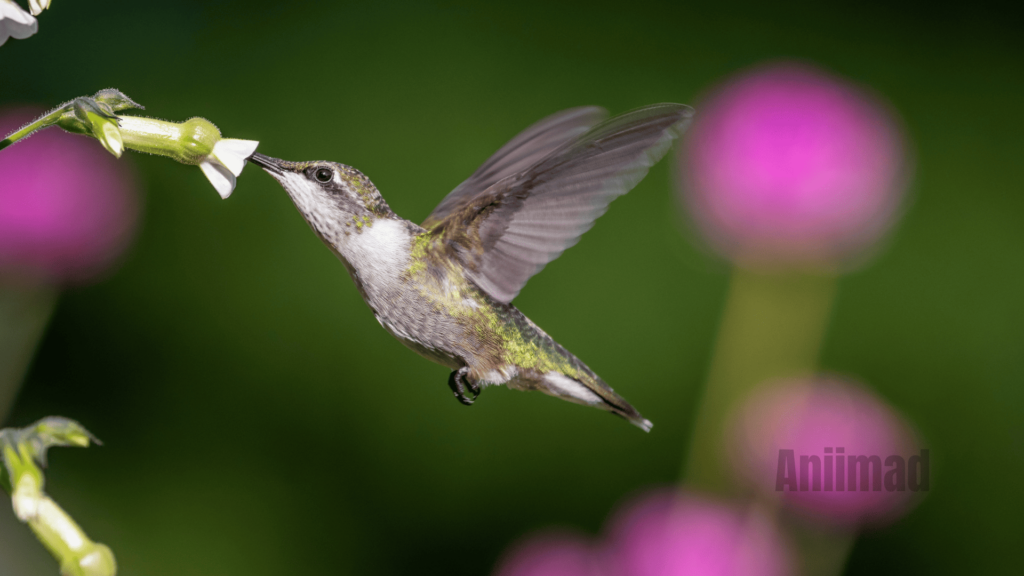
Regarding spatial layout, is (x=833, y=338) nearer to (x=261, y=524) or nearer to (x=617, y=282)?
(x=617, y=282)

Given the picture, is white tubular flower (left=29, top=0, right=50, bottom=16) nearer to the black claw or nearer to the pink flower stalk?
the black claw

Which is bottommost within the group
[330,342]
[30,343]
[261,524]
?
[261,524]

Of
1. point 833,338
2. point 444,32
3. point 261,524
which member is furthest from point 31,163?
point 833,338

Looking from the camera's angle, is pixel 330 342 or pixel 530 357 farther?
pixel 330 342

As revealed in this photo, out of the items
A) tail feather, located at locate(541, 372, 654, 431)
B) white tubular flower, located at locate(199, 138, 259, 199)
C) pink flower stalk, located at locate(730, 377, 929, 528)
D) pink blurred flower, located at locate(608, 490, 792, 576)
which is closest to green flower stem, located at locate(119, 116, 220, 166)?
white tubular flower, located at locate(199, 138, 259, 199)

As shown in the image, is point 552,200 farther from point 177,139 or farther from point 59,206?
point 59,206

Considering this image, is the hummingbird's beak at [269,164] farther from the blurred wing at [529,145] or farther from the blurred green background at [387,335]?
the blurred green background at [387,335]

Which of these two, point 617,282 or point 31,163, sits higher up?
point 617,282
